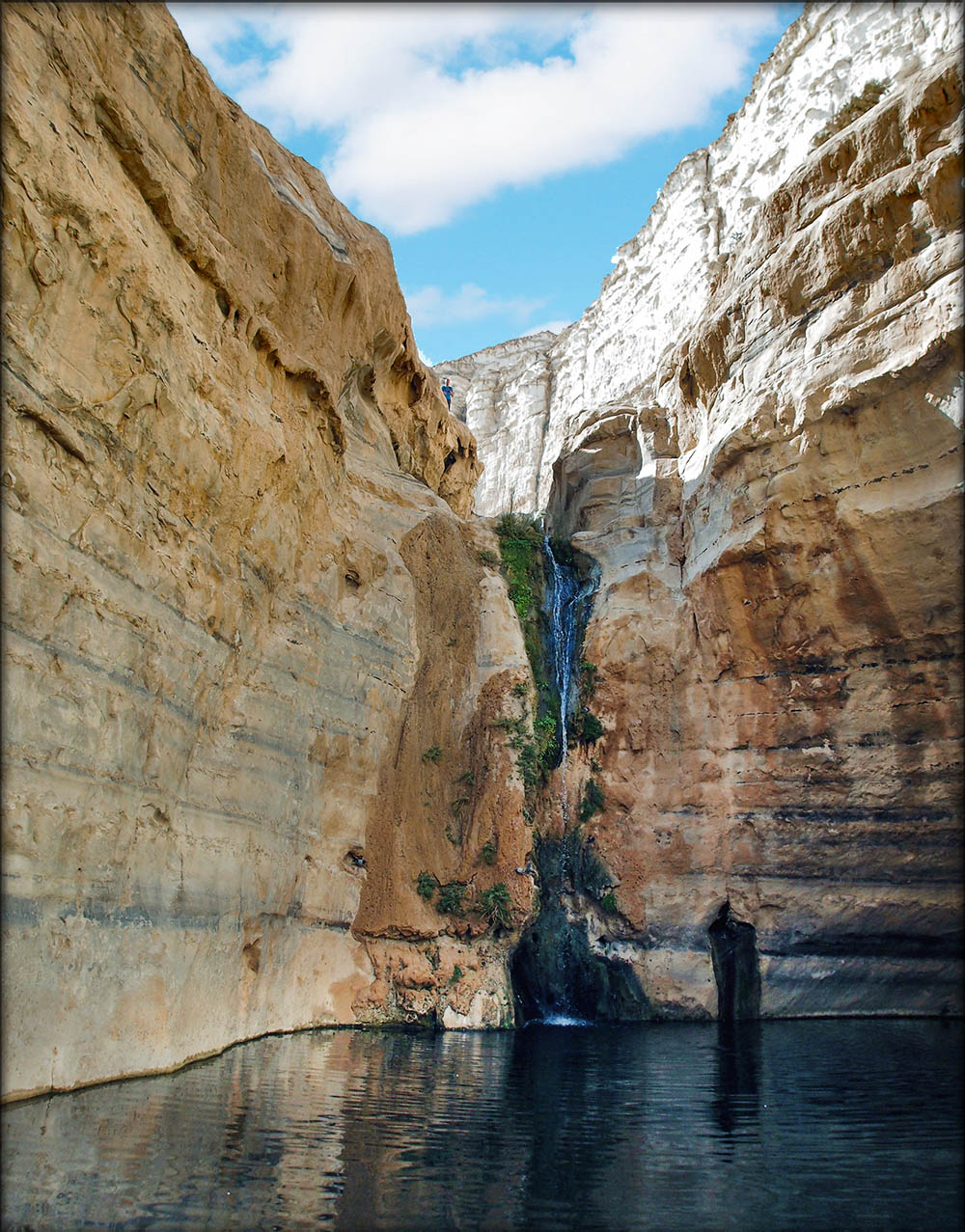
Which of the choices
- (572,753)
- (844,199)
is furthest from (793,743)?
(844,199)

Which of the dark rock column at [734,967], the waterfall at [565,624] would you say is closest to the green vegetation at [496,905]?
the waterfall at [565,624]

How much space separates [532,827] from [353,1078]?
9.13 metres

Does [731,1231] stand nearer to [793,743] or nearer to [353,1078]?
[353,1078]

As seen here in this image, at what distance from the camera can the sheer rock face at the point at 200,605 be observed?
870 centimetres

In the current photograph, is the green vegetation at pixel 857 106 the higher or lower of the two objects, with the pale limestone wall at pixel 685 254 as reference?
lower

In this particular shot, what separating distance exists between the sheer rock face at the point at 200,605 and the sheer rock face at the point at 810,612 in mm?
3636

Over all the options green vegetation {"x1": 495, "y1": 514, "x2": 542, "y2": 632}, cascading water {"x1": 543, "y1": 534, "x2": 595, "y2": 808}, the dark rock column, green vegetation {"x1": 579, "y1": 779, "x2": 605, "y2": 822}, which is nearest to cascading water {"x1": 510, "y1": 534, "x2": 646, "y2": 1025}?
green vegetation {"x1": 579, "y1": 779, "x2": 605, "y2": 822}

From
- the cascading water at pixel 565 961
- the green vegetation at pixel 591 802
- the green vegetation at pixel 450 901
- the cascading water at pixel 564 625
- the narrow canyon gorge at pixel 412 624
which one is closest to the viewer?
the narrow canyon gorge at pixel 412 624

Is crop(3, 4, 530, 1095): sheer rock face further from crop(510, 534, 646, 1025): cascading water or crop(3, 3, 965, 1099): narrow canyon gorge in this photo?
crop(510, 534, 646, 1025): cascading water

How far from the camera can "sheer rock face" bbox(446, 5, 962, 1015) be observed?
14898 mm

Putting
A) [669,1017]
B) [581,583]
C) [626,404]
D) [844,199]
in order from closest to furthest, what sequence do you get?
[844,199] < [669,1017] < [581,583] < [626,404]

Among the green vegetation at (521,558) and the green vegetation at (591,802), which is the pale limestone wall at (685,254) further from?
the green vegetation at (591,802)

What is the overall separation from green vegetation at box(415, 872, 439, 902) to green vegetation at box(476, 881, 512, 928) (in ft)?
3.23

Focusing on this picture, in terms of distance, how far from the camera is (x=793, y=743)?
59.1 ft
